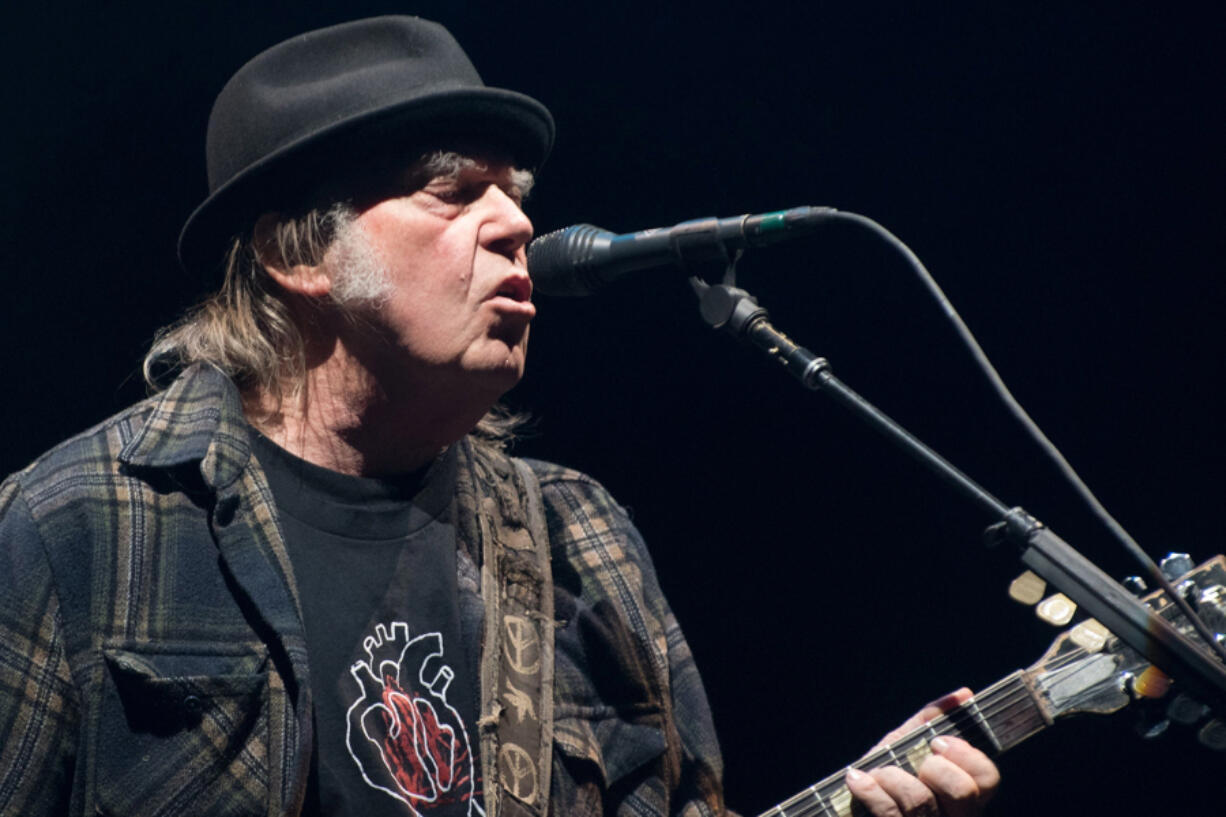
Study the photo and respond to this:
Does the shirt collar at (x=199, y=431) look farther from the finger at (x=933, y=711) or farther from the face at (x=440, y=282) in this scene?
the finger at (x=933, y=711)

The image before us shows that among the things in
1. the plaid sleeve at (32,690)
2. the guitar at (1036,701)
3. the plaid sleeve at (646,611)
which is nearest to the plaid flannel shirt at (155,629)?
the plaid sleeve at (32,690)

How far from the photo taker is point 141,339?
104 inches

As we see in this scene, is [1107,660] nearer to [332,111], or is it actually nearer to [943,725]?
[943,725]

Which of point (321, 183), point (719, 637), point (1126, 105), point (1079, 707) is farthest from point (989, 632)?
point (321, 183)

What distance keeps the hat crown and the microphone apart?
0.41 meters

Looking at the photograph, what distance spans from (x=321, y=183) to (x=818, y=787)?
4.66ft

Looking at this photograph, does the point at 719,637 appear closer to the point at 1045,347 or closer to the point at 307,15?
the point at 1045,347

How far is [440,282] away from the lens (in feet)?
6.27

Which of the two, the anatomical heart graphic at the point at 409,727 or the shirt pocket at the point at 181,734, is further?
the anatomical heart graphic at the point at 409,727

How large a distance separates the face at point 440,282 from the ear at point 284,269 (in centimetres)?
6

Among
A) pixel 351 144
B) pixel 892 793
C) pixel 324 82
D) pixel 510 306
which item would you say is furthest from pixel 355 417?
pixel 892 793

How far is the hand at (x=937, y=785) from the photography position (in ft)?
6.17

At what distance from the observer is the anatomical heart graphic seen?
71.9 inches

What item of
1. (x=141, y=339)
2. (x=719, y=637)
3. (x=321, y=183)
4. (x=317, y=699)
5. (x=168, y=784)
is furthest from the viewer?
(x=719, y=637)
